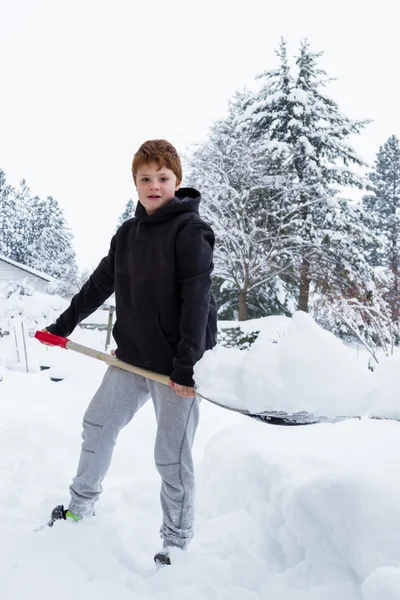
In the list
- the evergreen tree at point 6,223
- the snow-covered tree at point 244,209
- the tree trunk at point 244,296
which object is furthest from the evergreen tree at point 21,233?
the tree trunk at point 244,296

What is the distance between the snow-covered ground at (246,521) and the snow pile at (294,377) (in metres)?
0.01

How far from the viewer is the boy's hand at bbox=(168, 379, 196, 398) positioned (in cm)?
165

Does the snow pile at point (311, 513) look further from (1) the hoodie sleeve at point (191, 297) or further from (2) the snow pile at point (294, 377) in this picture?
(1) the hoodie sleeve at point (191, 297)

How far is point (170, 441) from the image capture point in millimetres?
1748

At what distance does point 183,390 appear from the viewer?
1660 millimetres

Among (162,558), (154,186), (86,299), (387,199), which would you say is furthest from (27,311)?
(387,199)

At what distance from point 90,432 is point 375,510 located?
115 cm

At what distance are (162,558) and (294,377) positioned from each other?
863 millimetres

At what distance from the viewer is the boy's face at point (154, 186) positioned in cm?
182

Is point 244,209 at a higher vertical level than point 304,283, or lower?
higher

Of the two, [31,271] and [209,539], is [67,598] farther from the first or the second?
[31,271]

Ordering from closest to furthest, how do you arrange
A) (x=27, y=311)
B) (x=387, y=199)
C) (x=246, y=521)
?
(x=246, y=521)
(x=27, y=311)
(x=387, y=199)

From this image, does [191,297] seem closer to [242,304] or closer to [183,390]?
[183,390]

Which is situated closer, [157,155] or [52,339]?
[157,155]
